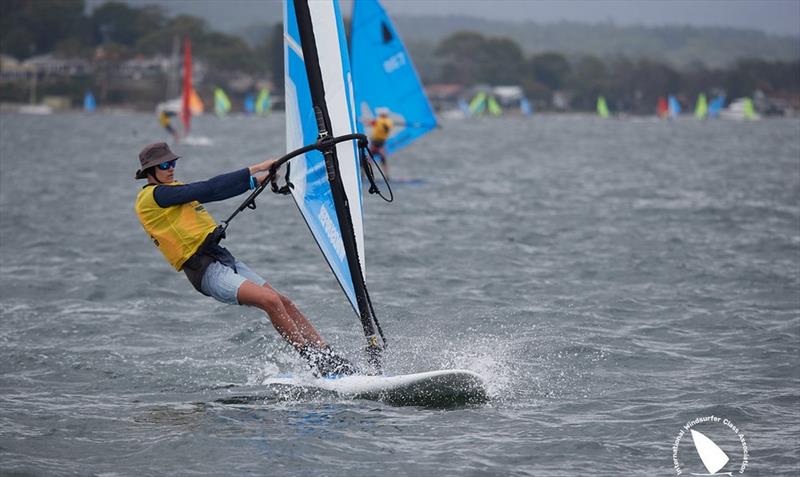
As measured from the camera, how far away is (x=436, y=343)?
34.4 ft

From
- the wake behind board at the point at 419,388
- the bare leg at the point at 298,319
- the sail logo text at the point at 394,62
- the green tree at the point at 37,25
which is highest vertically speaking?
the green tree at the point at 37,25

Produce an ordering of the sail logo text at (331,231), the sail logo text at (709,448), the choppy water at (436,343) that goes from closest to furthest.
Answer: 1. the sail logo text at (709,448)
2. the choppy water at (436,343)
3. the sail logo text at (331,231)

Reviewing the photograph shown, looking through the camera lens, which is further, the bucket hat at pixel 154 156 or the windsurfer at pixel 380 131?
the windsurfer at pixel 380 131

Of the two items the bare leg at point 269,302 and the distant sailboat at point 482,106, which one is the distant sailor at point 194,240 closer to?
the bare leg at point 269,302

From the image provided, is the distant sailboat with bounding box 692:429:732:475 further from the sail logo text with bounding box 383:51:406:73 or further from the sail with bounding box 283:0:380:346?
the sail logo text with bounding box 383:51:406:73

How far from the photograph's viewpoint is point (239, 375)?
9.54m

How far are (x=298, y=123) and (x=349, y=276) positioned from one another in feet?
3.99

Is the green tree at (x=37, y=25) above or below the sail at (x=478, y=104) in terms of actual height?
above

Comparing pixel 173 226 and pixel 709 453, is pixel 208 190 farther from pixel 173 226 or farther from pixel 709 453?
pixel 709 453

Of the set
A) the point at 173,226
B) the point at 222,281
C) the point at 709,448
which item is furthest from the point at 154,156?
the point at 709,448

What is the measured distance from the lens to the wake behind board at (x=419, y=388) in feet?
27.7

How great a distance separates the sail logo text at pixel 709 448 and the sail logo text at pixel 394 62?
17.3m

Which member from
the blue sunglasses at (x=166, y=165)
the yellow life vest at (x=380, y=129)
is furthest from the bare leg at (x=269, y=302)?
the yellow life vest at (x=380, y=129)

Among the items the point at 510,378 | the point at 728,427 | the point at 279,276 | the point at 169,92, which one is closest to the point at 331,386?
the point at 510,378
